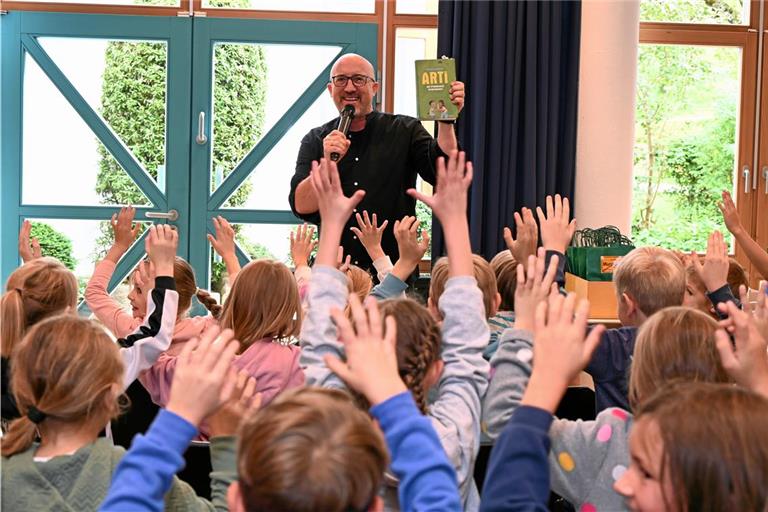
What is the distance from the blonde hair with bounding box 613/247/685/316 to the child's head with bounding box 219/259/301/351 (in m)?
0.86

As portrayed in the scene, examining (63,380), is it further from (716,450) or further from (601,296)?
(601,296)

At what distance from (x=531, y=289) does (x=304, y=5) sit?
4114 millimetres

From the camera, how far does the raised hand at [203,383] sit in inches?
47.8

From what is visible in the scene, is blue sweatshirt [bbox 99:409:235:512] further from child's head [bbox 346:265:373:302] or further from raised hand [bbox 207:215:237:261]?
raised hand [bbox 207:215:237:261]

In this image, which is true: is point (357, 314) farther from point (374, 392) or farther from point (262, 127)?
point (262, 127)

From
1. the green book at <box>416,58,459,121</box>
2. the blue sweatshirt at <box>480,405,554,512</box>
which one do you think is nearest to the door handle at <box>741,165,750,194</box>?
the green book at <box>416,58,459,121</box>

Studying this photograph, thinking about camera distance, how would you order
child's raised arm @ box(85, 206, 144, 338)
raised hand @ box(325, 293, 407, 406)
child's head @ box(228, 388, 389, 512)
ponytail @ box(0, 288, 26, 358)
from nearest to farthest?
child's head @ box(228, 388, 389, 512), raised hand @ box(325, 293, 407, 406), ponytail @ box(0, 288, 26, 358), child's raised arm @ box(85, 206, 144, 338)

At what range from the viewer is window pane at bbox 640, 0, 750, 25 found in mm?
5617

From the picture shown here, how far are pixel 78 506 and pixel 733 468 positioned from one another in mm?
989

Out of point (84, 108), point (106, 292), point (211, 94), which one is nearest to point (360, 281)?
point (106, 292)

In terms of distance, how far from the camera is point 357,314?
51.0 inches

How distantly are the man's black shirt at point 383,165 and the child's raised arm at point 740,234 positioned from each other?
1143 millimetres

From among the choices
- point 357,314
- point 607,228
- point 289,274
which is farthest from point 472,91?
point 357,314

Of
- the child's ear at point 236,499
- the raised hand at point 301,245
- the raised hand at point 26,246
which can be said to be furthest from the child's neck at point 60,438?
the raised hand at point 301,245
